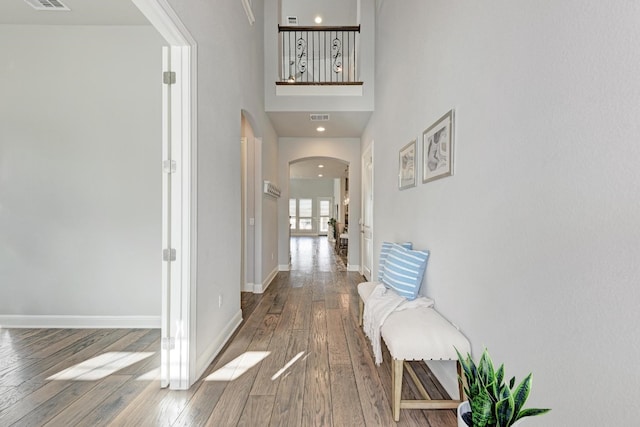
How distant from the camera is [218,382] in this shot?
2.03 meters

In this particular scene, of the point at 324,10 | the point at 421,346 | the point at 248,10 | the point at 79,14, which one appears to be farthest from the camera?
the point at 324,10

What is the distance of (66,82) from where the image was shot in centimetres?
295

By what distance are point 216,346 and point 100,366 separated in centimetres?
84

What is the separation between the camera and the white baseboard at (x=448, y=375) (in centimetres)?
182

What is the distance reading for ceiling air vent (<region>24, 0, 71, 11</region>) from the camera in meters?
2.58

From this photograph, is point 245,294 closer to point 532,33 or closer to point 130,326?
point 130,326

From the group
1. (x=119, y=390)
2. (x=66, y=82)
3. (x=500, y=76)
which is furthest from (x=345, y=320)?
(x=66, y=82)

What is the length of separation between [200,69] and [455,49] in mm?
1744

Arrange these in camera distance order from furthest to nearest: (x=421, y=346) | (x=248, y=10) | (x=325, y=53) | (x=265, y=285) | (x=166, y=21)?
(x=325, y=53)
(x=265, y=285)
(x=248, y=10)
(x=166, y=21)
(x=421, y=346)

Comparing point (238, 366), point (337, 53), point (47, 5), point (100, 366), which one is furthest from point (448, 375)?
point (337, 53)

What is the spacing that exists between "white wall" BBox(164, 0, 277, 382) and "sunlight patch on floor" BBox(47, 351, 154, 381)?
2.14ft

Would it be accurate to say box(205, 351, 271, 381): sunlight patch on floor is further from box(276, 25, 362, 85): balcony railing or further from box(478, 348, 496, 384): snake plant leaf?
box(276, 25, 362, 85): balcony railing

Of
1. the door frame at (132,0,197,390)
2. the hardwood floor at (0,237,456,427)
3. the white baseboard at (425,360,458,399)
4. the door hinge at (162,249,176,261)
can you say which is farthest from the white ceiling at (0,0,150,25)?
the white baseboard at (425,360,458,399)

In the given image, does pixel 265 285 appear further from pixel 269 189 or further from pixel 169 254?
pixel 169 254
